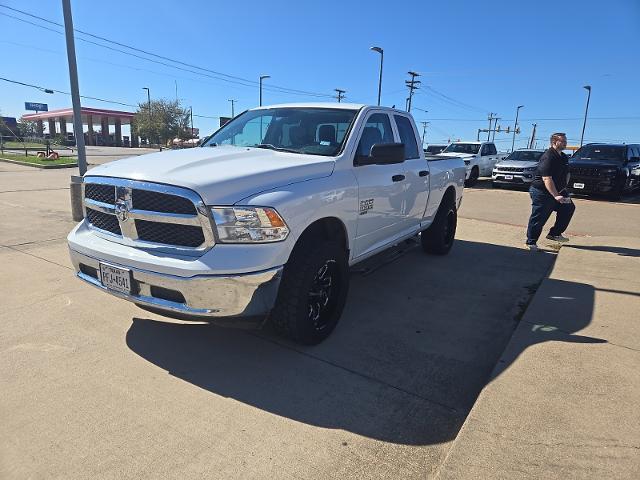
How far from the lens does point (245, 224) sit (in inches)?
113

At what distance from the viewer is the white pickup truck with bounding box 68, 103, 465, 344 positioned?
9.30 feet

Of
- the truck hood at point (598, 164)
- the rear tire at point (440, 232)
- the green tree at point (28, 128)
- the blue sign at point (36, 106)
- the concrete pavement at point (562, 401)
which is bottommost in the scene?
the concrete pavement at point (562, 401)

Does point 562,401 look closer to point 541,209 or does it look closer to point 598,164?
point 541,209

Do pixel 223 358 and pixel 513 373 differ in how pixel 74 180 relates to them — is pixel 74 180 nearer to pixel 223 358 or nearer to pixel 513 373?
pixel 223 358

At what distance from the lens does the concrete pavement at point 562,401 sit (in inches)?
87.4

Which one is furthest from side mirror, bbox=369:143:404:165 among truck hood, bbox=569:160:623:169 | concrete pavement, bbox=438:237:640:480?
truck hood, bbox=569:160:623:169

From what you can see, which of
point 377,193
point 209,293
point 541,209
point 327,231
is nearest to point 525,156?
point 541,209

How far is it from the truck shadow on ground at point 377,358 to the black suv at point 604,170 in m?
11.2

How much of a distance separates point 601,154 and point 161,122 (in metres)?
57.1

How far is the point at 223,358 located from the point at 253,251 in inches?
40.3

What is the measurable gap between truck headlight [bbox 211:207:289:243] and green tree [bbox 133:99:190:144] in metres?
61.7

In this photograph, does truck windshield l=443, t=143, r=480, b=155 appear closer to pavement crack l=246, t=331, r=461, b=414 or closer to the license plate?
pavement crack l=246, t=331, r=461, b=414

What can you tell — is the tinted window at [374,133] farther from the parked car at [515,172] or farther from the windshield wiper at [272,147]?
the parked car at [515,172]

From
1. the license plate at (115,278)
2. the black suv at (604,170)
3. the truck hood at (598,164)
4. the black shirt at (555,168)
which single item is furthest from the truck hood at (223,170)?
the truck hood at (598,164)
